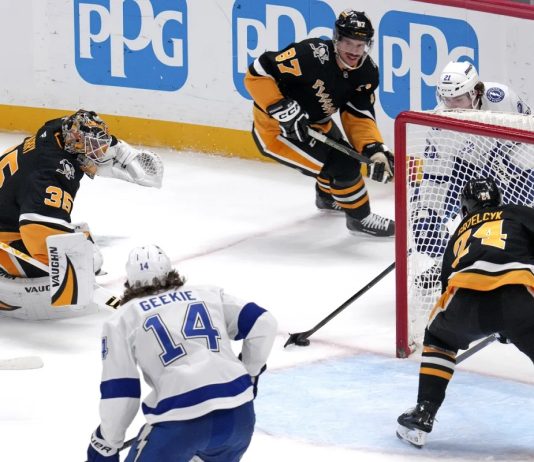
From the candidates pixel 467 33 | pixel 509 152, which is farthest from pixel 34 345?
pixel 467 33

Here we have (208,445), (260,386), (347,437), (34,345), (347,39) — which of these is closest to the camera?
(208,445)

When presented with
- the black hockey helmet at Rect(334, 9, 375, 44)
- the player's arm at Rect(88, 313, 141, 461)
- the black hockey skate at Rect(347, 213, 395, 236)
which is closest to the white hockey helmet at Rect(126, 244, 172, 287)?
the player's arm at Rect(88, 313, 141, 461)

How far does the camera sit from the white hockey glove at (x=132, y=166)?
6.12 metres

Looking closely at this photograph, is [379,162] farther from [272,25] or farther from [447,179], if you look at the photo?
[272,25]

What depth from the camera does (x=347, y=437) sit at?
14.9 feet

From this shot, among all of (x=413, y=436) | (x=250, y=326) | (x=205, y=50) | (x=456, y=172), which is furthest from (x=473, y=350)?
(x=205, y=50)

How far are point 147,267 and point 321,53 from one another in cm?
289

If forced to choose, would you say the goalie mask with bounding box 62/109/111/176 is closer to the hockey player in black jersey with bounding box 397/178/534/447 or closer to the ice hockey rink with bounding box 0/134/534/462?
the ice hockey rink with bounding box 0/134/534/462

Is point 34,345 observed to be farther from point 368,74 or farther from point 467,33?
point 467,33

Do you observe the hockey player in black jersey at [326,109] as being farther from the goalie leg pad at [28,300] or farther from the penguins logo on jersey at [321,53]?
the goalie leg pad at [28,300]

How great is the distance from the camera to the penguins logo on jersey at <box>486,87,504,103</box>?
572cm

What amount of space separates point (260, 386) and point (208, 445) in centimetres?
145

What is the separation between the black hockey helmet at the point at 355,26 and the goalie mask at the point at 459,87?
0.57m

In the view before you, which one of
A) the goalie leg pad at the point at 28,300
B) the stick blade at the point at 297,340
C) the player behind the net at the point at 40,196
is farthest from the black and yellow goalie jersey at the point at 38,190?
the stick blade at the point at 297,340
